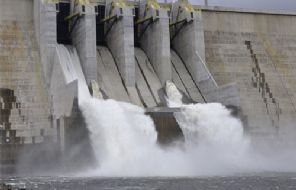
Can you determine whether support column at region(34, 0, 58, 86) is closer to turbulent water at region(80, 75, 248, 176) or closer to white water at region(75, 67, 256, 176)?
white water at region(75, 67, 256, 176)

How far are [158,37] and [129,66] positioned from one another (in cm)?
246

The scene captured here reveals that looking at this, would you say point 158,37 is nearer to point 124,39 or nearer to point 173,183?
point 124,39

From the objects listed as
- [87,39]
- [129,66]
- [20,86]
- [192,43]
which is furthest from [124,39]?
[20,86]

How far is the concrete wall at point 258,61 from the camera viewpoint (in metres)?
34.3

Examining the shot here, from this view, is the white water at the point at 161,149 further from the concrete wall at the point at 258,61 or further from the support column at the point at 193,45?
the concrete wall at the point at 258,61

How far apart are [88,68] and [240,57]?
10.2 metres

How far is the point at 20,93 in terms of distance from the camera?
2897cm

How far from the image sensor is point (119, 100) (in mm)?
30203

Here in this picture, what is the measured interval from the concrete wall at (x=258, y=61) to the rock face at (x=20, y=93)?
1037 cm

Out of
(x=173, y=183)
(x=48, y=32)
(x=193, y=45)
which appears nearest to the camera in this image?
(x=173, y=183)

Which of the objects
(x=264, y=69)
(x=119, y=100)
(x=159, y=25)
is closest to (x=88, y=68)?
(x=119, y=100)

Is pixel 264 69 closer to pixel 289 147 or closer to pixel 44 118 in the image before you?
pixel 289 147

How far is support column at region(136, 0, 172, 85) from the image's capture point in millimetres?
32312

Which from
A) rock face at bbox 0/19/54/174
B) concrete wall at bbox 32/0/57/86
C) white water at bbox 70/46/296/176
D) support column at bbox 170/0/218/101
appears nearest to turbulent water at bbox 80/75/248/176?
white water at bbox 70/46/296/176
